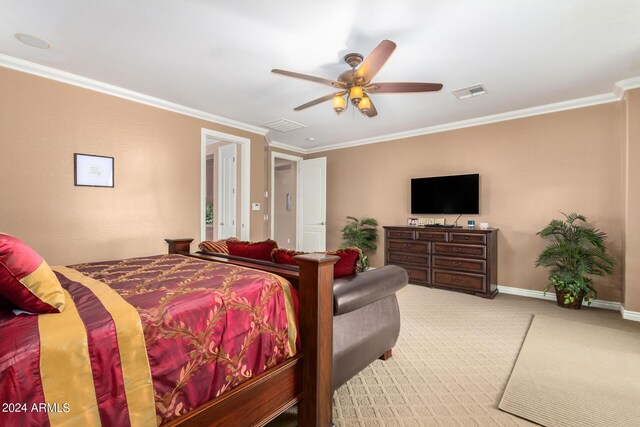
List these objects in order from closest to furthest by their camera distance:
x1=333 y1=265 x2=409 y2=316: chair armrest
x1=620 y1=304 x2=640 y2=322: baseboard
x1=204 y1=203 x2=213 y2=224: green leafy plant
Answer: x1=333 y1=265 x2=409 y2=316: chair armrest < x1=620 y1=304 x2=640 y2=322: baseboard < x1=204 y1=203 x2=213 y2=224: green leafy plant

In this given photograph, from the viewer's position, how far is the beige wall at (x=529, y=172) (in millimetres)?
3678

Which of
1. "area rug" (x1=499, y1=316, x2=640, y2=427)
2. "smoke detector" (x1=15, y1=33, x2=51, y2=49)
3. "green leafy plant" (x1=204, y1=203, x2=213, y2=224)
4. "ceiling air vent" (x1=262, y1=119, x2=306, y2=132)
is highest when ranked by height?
"smoke detector" (x1=15, y1=33, x2=51, y2=49)

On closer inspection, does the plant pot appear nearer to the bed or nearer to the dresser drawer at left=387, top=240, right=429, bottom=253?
the dresser drawer at left=387, top=240, right=429, bottom=253

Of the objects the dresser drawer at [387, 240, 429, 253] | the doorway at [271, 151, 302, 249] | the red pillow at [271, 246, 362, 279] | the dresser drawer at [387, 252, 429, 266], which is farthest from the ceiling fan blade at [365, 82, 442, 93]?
the doorway at [271, 151, 302, 249]

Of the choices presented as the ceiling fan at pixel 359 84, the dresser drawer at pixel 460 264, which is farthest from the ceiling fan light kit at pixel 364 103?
the dresser drawer at pixel 460 264

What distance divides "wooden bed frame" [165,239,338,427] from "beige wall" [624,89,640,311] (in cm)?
378

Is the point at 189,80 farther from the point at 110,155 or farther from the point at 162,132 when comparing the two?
the point at 110,155

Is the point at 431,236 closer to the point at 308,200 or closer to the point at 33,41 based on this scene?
the point at 308,200

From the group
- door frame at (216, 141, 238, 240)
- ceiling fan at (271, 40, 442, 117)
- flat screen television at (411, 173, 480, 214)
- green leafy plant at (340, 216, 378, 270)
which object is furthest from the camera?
green leafy plant at (340, 216, 378, 270)

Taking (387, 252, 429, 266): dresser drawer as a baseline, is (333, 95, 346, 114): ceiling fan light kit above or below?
above

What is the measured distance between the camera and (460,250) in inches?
168

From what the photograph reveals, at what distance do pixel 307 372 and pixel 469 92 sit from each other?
3575 millimetres

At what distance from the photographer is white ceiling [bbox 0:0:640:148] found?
2.15m

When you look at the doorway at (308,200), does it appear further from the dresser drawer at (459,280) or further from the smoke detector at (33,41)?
the smoke detector at (33,41)
